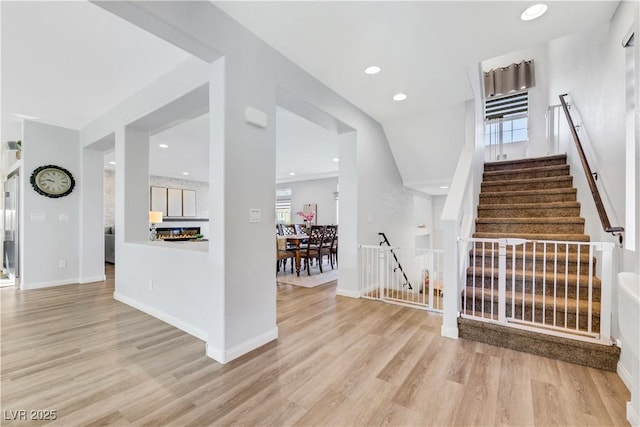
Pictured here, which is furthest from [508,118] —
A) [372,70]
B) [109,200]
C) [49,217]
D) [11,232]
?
[109,200]

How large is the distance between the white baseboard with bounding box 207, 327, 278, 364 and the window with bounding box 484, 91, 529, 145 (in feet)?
20.7

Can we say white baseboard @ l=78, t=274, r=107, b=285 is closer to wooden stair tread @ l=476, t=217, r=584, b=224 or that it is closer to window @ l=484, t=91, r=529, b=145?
wooden stair tread @ l=476, t=217, r=584, b=224

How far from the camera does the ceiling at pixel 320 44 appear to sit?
2113 millimetres

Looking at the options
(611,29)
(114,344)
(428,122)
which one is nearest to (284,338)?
(114,344)

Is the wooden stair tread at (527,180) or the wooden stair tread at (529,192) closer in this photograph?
the wooden stair tread at (529,192)

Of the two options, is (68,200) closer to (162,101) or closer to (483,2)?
(162,101)

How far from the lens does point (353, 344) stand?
8.13ft

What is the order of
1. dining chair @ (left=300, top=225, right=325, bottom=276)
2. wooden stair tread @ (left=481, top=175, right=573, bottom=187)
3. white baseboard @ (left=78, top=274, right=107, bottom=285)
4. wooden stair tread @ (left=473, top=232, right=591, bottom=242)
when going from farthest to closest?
dining chair @ (left=300, top=225, right=325, bottom=276)
white baseboard @ (left=78, top=274, right=107, bottom=285)
wooden stair tread @ (left=481, top=175, right=573, bottom=187)
wooden stair tread @ (left=473, top=232, right=591, bottom=242)

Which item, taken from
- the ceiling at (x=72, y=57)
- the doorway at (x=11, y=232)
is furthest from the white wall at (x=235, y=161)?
the doorway at (x=11, y=232)

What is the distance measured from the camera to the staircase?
7.47 feet

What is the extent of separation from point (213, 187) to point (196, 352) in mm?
1379

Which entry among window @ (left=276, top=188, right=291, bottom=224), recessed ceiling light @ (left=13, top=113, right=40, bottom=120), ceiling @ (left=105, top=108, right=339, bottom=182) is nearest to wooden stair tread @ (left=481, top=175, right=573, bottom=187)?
ceiling @ (left=105, top=108, right=339, bottom=182)

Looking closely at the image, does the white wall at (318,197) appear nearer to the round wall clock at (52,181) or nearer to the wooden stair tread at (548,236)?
Result: the wooden stair tread at (548,236)

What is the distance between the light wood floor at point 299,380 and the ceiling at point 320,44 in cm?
264
